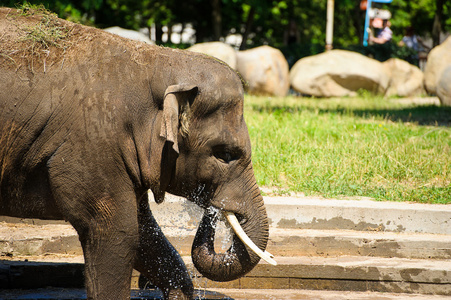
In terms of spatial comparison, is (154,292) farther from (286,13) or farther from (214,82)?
(286,13)

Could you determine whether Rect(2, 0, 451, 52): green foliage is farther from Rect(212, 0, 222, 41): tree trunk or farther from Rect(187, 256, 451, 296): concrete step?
Rect(187, 256, 451, 296): concrete step

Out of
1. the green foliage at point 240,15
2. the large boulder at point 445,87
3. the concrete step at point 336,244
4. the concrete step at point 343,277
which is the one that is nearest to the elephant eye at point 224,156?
the concrete step at point 343,277

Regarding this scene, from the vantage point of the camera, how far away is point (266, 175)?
7.43 m

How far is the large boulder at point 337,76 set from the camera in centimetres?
1742

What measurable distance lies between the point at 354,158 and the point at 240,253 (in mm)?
4287

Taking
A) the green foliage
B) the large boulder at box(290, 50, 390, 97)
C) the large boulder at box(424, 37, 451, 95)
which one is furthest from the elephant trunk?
the green foliage

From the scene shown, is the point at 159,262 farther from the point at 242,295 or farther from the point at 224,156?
the point at 242,295

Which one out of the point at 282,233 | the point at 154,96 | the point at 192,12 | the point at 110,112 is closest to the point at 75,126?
the point at 110,112

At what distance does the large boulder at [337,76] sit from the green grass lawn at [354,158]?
7142 mm

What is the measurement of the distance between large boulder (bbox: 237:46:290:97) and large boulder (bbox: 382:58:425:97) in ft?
11.8

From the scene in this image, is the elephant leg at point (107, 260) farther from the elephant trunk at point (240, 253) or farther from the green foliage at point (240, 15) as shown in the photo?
the green foliage at point (240, 15)

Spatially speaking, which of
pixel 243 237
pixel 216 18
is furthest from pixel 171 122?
pixel 216 18

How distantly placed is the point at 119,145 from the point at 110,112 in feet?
0.65

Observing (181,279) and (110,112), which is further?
(181,279)
